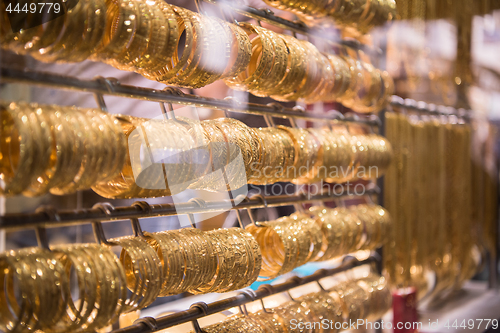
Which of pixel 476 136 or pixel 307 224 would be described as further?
pixel 476 136

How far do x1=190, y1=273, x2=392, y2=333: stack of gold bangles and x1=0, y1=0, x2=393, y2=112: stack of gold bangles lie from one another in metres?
0.51

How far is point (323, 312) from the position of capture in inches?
46.1

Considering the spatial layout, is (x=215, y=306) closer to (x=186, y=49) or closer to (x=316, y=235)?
(x=316, y=235)

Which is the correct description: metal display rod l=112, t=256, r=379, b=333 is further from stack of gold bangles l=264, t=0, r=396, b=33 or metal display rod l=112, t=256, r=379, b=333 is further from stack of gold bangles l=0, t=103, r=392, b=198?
stack of gold bangles l=264, t=0, r=396, b=33

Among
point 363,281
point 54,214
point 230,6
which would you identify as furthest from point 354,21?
point 54,214

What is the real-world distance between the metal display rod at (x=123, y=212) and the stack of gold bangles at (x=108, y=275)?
42mm

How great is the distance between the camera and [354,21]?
134 cm

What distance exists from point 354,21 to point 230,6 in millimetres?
441

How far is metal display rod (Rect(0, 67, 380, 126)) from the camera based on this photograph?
72 centimetres

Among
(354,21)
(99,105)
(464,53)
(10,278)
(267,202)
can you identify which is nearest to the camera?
(10,278)

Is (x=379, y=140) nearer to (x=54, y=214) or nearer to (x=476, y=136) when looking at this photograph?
(x=54, y=214)

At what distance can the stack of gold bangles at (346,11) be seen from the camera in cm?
118

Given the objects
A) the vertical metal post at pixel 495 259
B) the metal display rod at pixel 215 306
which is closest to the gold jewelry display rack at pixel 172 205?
the metal display rod at pixel 215 306

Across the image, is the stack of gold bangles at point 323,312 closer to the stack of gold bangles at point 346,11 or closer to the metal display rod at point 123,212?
the metal display rod at point 123,212
